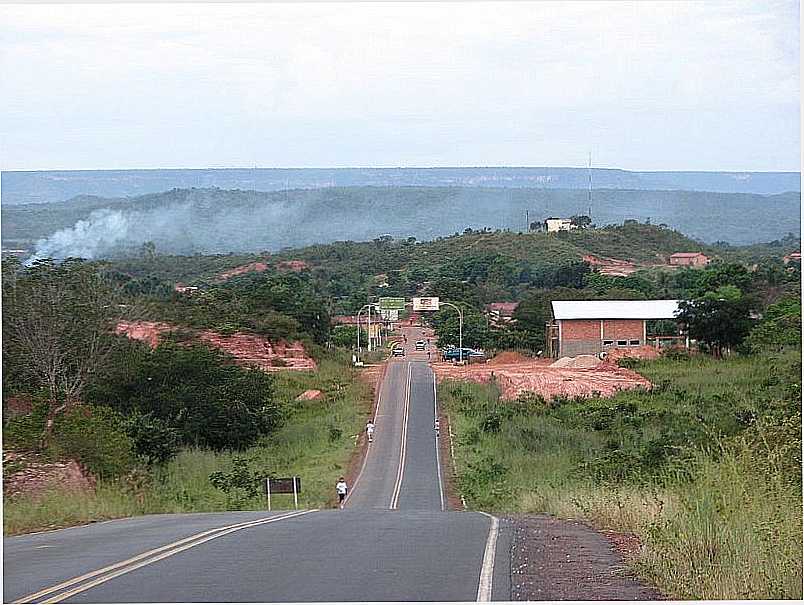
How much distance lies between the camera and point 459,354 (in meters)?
36.0

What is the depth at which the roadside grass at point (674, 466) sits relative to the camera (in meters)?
5.65

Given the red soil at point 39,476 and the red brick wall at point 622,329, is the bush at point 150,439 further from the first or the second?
the red brick wall at point 622,329

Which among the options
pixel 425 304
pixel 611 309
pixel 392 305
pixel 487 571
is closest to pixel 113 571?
pixel 487 571

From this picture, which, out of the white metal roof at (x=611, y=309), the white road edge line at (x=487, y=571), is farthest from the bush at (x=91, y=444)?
the white metal roof at (x=611, y=309)

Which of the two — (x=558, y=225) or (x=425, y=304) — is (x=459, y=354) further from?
(x=558, y=225)

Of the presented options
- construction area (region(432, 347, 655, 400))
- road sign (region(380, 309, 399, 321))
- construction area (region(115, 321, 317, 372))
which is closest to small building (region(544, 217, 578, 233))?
road sign (region(380, 309, 399, 321))

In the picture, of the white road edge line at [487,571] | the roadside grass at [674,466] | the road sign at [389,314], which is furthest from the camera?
the road sign at [389,314]

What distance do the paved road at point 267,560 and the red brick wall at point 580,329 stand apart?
24.5 meters

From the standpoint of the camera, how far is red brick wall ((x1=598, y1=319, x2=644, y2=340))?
34.8 m

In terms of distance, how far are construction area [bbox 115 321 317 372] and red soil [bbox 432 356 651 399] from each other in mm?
4896

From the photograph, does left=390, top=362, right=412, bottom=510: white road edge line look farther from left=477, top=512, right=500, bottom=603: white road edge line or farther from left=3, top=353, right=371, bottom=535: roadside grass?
left=477, top=512, right=500, bottom=603: white road edge line

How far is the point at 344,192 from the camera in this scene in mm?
Answer: 51344

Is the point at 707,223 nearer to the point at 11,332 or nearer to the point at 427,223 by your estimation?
the point at 427,223

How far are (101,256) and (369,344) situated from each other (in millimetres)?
16563
